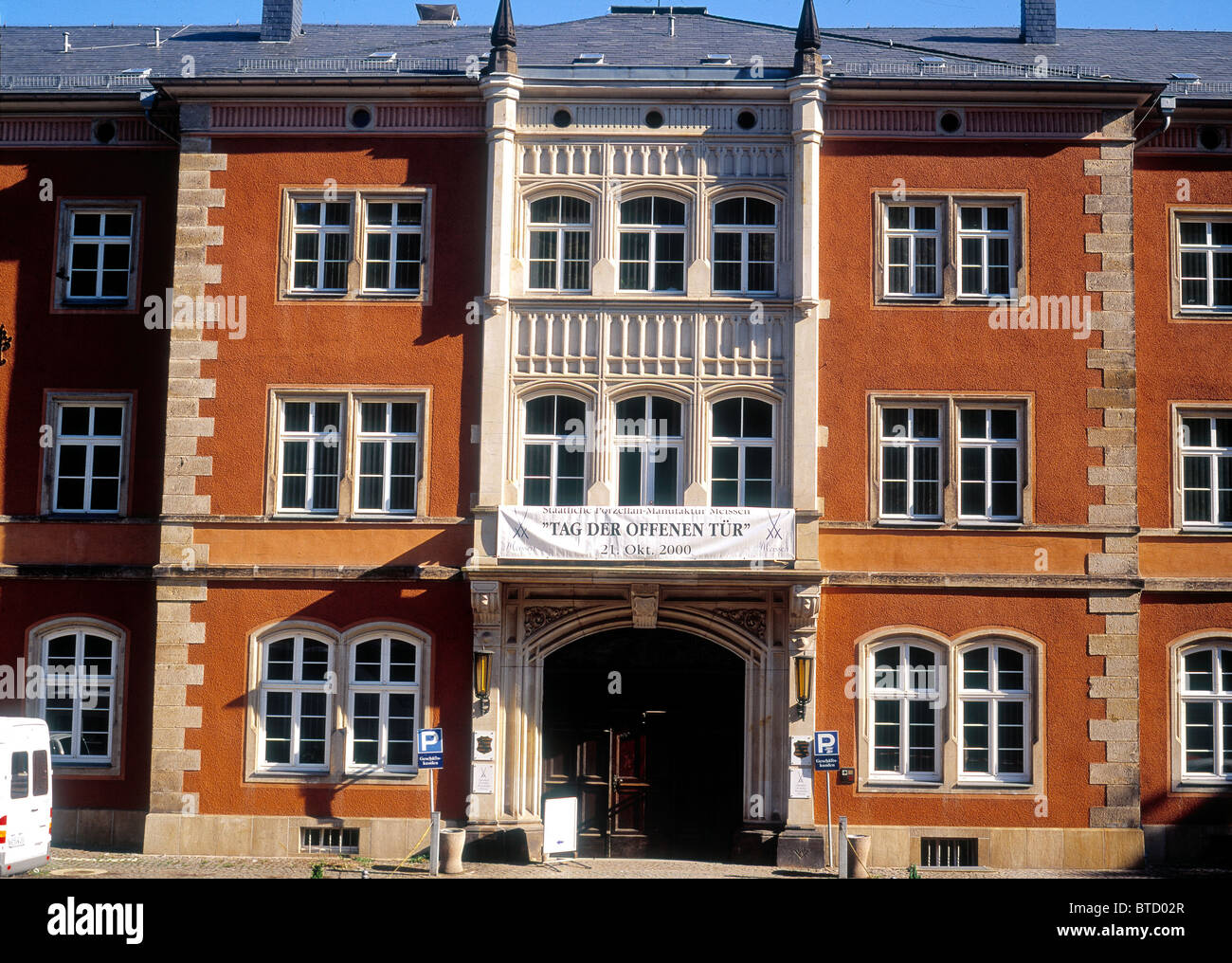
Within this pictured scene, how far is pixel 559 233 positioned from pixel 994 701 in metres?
9.39

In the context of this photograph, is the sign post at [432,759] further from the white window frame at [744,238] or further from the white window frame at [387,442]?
the white window frame at [744,238]

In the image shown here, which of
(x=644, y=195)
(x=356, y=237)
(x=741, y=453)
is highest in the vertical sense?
(x=644, y=195)

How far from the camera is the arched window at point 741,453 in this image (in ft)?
70.4

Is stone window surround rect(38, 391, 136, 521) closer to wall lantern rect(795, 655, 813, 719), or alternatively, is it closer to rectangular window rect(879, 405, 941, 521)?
wall lantern rect(795, 655, 813, 719)

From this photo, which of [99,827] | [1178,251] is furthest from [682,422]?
[99,827]

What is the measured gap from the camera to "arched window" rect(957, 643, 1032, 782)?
68.9 ft

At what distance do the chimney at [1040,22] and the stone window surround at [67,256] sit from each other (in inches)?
603

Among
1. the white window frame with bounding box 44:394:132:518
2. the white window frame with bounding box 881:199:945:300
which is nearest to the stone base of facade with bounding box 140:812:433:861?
the white window frame with bounding box 44:394:132:518

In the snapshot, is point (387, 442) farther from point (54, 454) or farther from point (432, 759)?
point (54, 454)

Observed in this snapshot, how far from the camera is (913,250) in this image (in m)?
22.0

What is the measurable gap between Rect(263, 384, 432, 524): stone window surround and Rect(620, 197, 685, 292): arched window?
3.52 metres

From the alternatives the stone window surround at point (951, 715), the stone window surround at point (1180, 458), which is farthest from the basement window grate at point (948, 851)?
the stone window surround at point (1180, 458)

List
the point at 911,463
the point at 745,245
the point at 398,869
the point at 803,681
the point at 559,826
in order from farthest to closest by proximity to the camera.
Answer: the point at 745,245
the point at 911,463
the point at 803,681
the point at 559,826
the point at 398,869
